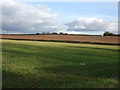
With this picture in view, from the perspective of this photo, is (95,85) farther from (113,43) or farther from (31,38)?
Answer: (31,38)

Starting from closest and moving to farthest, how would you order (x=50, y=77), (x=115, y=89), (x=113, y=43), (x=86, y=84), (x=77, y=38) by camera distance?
(x=115, y=89) < (x=86, y=84) < (x=50, y=77) < (x=113, y=43) < (x=77, y=38)

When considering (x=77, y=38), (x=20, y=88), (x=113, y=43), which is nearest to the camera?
(x=20, y=88)

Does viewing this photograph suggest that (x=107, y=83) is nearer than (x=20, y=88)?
No

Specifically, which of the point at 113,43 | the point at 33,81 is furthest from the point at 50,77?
the point at 113,43

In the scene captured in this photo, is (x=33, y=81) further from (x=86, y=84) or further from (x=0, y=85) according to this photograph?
(x=86, y=84)

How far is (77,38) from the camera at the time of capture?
98750 millimetres

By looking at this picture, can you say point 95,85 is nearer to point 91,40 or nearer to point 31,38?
point 91,40

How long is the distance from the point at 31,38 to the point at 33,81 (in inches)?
3814

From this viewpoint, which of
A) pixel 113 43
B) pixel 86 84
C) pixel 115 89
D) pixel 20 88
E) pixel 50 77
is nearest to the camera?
pixel 20 88

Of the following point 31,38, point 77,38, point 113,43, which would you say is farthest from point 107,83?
point 31,38

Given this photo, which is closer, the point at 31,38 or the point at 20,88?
the point at 20,88

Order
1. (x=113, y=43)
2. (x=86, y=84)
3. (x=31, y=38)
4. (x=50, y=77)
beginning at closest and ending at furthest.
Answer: (x=86, y=84) < (x=50, y=77) < (x=113, y=43) < (x=31, y=38)

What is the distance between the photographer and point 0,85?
1071cm

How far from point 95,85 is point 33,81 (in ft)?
9.51
